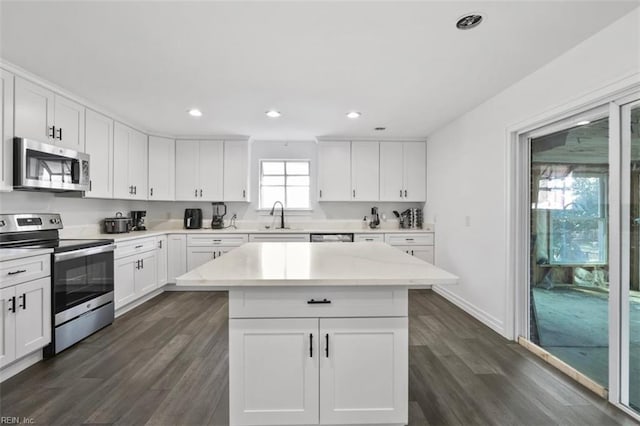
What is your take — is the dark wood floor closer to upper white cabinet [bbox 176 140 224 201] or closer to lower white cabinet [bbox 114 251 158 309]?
lower white cabinet [bbox 114 251 158 309]

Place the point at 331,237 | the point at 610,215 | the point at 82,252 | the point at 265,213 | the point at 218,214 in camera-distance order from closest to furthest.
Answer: the point at 610,215 < the point at 82,252 < the point at 331,237 < the point at 218,214 < the point at 265,213

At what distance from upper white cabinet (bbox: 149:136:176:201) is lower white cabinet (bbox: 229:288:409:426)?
375 cm

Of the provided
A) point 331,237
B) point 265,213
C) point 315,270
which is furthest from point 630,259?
point 265,213

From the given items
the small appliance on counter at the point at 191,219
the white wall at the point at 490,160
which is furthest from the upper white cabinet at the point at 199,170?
the white wall at the point at 490,160

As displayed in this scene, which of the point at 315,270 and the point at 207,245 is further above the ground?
the point at 315,270

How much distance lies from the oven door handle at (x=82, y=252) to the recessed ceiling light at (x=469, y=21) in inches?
133

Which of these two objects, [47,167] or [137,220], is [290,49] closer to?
[47,167]

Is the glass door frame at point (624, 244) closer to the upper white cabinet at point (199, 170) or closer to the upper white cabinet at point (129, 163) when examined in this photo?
the upper white cabinet at point (199, 170)

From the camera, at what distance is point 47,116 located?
9.14ft

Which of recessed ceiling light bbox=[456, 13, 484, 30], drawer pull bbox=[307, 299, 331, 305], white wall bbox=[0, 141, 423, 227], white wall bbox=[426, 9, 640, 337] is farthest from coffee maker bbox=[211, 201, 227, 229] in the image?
recessed ceiling light bbox=[456, 13, 484, 30]

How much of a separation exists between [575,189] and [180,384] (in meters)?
3.21

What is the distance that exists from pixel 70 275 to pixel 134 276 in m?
1.06

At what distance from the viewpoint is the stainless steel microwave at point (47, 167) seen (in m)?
2.46

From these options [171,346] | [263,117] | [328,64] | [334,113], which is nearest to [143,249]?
[171,346]
